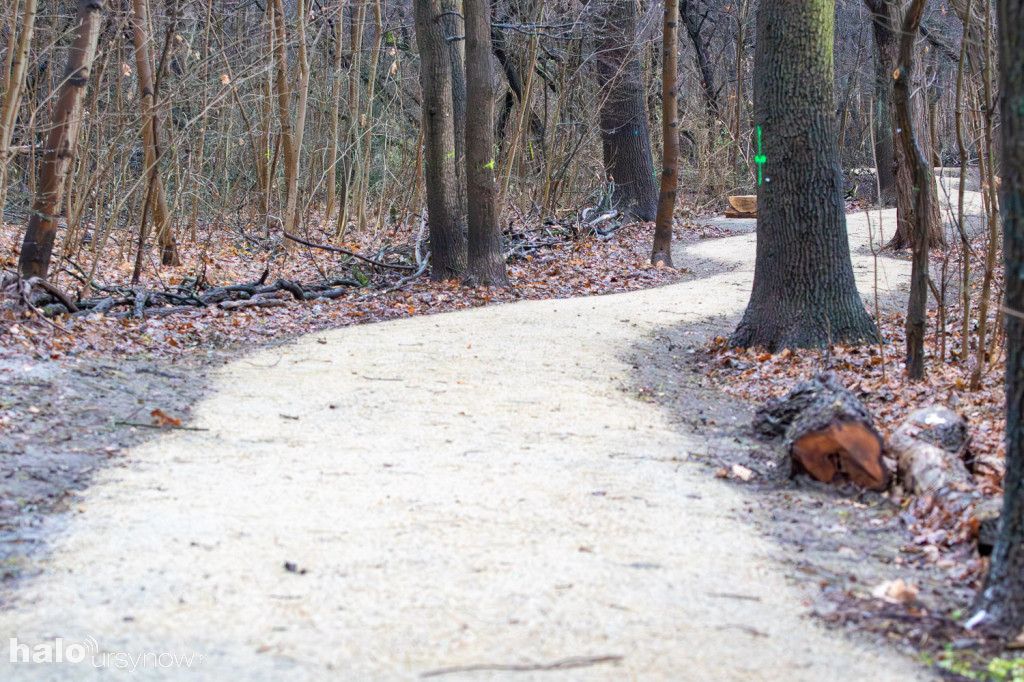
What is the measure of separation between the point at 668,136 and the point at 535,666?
12146mm

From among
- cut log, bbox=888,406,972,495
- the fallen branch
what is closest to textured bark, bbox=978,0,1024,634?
cut log, bbox=888,406,972,495

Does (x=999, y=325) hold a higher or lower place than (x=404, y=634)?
higher

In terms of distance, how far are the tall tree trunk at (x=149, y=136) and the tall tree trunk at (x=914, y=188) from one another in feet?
23.5

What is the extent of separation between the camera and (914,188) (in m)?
6.23

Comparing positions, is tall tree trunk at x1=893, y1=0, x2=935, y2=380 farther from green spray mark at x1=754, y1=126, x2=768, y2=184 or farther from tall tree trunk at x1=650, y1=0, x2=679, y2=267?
tall tree trunk at x1=650, y1=0, x2=679, y2=267

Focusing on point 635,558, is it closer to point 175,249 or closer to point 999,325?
point 999,325

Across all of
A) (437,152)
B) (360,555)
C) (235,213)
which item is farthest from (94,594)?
(235,213)

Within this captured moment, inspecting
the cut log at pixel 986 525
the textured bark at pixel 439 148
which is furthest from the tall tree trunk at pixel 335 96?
the cut log at pixel 986 525

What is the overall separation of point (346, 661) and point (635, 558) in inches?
55.1

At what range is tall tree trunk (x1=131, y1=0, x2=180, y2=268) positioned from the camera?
10444mm

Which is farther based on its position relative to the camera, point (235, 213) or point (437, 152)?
point (235, 213)

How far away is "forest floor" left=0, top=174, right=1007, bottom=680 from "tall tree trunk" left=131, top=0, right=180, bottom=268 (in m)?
3.61

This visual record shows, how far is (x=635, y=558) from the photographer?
3.83 meters

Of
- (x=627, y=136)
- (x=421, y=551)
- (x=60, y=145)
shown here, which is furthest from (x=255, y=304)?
(x=627, y=136)
